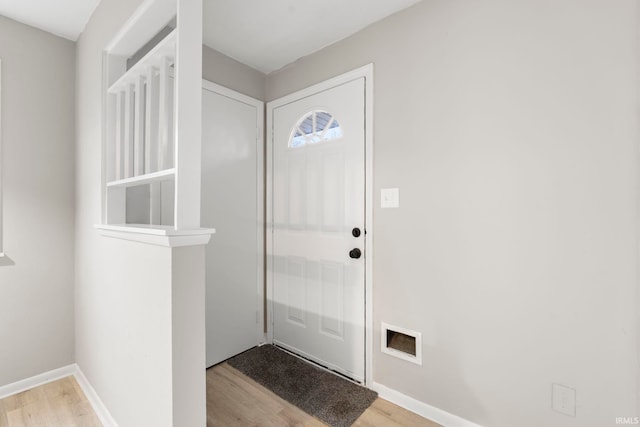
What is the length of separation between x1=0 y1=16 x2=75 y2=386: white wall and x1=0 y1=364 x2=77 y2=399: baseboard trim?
1.2 inches

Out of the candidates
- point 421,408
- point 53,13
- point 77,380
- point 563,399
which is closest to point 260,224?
point 77,380

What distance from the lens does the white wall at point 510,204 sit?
1188mm

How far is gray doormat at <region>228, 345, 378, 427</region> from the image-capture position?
1.72m

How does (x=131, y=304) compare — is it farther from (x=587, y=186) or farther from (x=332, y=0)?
(x=587, y=186)

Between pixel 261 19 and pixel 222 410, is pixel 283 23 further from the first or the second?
pixel 222 410

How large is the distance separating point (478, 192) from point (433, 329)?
0.82m

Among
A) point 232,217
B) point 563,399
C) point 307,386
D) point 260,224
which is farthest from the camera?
point 260,224

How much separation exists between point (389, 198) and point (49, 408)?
2416 millimetres

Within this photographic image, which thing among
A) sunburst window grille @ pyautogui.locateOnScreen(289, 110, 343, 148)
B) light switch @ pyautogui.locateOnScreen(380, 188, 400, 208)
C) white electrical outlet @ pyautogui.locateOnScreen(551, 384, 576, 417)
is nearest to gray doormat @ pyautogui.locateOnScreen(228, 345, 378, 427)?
white electrical outlet @ pyautogui.locateOnScreen(551, 384, 576, 417)

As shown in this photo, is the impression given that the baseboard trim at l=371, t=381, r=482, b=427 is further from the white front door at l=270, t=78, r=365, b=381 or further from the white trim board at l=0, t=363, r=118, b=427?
the white trim board at l=0, t=363, r=118, b=427

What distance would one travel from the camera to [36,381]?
1902 millimetres

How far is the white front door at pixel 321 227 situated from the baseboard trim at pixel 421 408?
0.19 meters

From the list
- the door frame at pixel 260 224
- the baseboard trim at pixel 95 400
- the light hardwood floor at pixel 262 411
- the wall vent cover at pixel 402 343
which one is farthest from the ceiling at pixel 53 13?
the wall vent cover at pixel 402 343

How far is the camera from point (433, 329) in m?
1.66
